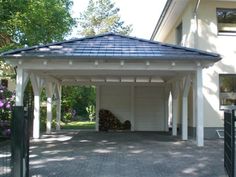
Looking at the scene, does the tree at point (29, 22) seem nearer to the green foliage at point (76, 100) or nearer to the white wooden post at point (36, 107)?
the white wooden post at point (36, 107)

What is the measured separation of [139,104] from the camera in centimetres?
2295

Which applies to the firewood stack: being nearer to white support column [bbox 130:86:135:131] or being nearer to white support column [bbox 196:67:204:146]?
white support column [bbox 130:86:135:131]

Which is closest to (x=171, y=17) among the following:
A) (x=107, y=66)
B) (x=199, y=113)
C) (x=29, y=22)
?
(x=29, y=22)

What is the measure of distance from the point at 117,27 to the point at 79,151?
41740 mm

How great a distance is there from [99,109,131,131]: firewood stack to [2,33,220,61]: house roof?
8117 mm

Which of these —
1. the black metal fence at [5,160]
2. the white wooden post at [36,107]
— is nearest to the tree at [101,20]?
the white wooden post at [36,107]

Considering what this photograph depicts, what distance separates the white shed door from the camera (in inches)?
895

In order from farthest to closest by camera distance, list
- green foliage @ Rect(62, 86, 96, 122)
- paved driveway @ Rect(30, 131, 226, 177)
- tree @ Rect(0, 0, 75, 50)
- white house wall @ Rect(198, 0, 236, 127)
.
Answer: green foliage @ Rect(62, 86, 96, 122) → tree @ Rect(0, 0, 75, 50) → white house wall @ Rect(198, 0, 236, 127) → paved driveway @ Rect(30, 131, 226, 177)

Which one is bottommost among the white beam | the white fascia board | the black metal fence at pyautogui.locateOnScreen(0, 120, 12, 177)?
the black metal fence at pyautogui.locateOnScreen(0, 120, 12, 177)

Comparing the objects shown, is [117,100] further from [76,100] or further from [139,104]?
[76,100]

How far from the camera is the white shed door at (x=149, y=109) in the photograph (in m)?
22.7

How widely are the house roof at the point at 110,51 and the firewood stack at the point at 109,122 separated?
26.6 ft

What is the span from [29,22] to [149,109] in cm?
816

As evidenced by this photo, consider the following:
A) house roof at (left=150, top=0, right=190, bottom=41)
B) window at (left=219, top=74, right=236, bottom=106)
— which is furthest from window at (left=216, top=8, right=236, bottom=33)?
window at (left=219, top=74, right=236, bottom=106)
